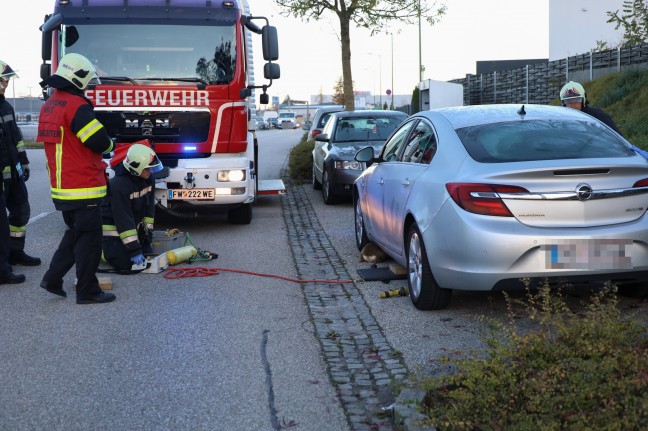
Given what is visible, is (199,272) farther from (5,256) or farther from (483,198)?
(483,198)

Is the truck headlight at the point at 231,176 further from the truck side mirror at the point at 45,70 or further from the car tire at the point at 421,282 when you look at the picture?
the car tire at the point at 421,282

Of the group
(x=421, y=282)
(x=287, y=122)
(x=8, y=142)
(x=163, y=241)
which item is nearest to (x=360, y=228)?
(x=163, y=241)

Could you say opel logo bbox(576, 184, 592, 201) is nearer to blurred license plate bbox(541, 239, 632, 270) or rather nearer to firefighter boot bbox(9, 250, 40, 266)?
blurred license plate bbox(541, 239, 632, 270)

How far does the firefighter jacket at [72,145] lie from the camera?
7.18 m

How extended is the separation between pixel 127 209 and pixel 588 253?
4771 mm

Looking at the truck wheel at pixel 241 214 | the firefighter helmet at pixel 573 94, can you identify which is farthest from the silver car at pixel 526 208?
the truck wheel at pixel 241 214

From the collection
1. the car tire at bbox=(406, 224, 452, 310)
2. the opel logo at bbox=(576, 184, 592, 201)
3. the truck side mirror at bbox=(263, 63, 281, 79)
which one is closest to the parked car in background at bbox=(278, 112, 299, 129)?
the truck side mirror at bbox=(263, 63, 281, 79)

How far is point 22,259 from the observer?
376 inches

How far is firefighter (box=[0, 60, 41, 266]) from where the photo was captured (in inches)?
348

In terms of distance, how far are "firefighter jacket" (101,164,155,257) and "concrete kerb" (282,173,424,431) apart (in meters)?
1.70

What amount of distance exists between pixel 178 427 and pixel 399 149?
4450 millimetres

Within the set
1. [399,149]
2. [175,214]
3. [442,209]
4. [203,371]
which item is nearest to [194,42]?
[175,214]

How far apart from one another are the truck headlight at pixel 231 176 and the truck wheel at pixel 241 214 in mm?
955

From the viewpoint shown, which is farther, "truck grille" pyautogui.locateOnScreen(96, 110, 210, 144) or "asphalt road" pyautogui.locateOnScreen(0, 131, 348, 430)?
"truck grille" pyautogui.locateOnScreen(96, 110, 210, 144)
